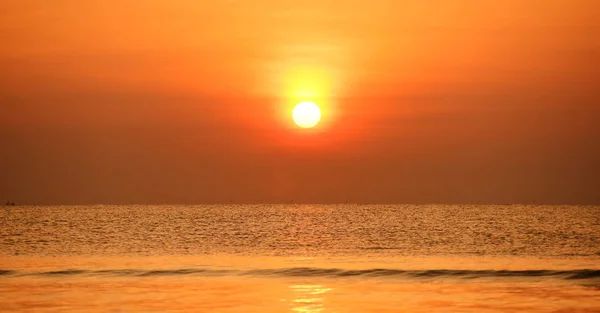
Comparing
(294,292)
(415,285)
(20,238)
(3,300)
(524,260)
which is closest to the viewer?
(3,300)

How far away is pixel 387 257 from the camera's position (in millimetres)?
66812

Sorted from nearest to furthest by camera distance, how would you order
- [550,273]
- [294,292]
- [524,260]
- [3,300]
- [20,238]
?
[3,300] < [294,292] < [550,273] < [524,260] < [20,238]

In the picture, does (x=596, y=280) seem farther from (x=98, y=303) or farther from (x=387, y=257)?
(x=98, y=303)

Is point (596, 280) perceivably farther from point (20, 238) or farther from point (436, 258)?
point (20, 238)

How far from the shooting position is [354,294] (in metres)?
39.4

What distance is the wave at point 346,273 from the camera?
49594 mm

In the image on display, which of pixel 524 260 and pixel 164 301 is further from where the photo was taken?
pixel 524 260

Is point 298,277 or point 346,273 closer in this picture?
point 298,277

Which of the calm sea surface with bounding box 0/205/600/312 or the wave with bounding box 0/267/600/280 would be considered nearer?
the calm sea surface with bounding box 0/205/600/312

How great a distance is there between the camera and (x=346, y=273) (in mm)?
51438

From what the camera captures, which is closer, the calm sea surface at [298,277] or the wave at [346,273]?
Result: the calm sea surface at [298,277]

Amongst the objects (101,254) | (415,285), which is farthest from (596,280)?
(101,254)

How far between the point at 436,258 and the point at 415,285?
2108 cm

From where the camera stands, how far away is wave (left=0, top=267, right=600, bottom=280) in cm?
4959
